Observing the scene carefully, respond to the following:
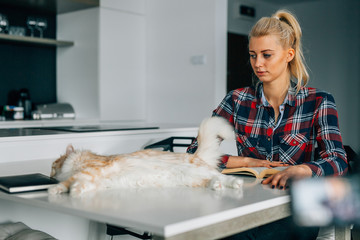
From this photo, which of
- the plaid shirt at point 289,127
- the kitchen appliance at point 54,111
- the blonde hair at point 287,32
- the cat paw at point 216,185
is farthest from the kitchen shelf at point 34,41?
the cat paw at point 216,185

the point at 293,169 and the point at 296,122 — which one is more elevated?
the point at 296,122

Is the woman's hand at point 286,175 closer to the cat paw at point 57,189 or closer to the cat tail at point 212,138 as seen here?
the cat tail at point 212,138

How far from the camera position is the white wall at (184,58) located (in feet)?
13.8

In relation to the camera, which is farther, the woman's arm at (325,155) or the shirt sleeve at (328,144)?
the shirt sleeve at (328,144)

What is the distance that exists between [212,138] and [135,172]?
1.03 feet

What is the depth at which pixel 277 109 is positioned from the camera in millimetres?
1751

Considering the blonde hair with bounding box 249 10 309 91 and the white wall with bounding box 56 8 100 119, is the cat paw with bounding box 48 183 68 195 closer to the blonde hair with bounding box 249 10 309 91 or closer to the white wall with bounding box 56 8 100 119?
the blonde hair with bounding box 249 10 309 91

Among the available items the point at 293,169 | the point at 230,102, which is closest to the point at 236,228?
the point at 293,169

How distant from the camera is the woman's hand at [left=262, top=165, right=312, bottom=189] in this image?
1240mm

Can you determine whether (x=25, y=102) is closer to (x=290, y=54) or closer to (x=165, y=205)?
(x=290, y=54)

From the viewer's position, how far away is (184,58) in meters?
4.45

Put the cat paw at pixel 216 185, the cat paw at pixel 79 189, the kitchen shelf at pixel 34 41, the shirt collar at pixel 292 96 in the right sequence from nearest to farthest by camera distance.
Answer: the cat paw at pixel 79 189 < the cat paw at pixel 216 185 < the shirt collar at pixel 292 96 < the kitchen shelf at pixel 34 41

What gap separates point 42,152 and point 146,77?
2749mm

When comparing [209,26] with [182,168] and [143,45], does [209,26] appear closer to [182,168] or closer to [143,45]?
[143,45]
